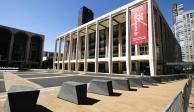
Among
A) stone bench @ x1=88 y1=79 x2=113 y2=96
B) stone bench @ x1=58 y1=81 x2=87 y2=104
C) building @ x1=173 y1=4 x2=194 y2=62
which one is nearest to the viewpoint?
stone bench @ x1=58 y1=81 x2=87 y2=104

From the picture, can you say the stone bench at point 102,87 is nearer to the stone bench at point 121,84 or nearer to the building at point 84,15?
the stone bench at point 121,84

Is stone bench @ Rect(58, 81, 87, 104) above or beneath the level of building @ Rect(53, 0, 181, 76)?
beneath

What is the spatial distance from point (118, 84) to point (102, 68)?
137ft

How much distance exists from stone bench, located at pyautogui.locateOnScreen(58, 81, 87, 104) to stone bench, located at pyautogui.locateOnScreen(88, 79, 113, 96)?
1.73m

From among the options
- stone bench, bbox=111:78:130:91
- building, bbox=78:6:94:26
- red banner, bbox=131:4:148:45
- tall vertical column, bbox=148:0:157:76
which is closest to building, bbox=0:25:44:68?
building, bbox=78:6:94:26

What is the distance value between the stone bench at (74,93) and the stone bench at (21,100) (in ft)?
6.08

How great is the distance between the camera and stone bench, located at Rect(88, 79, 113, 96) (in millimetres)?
7580

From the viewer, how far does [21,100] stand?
4.16 metres

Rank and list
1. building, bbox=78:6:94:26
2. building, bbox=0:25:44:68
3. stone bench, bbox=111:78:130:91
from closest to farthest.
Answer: stone bench, bbox=111:78:130:91 < building, bbox=0:25:44:68 < building, bbox=78:6:94:26

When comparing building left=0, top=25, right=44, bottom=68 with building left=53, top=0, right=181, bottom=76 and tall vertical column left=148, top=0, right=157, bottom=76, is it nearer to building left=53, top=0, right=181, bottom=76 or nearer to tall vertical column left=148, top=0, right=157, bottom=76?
building left=53, top=0, right=181, bottom=76

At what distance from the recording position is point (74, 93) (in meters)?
5.94

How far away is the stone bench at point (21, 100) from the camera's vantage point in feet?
13.1

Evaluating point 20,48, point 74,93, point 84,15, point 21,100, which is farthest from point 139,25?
point 84,15

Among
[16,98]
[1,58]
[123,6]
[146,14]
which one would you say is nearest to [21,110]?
[16,98]
